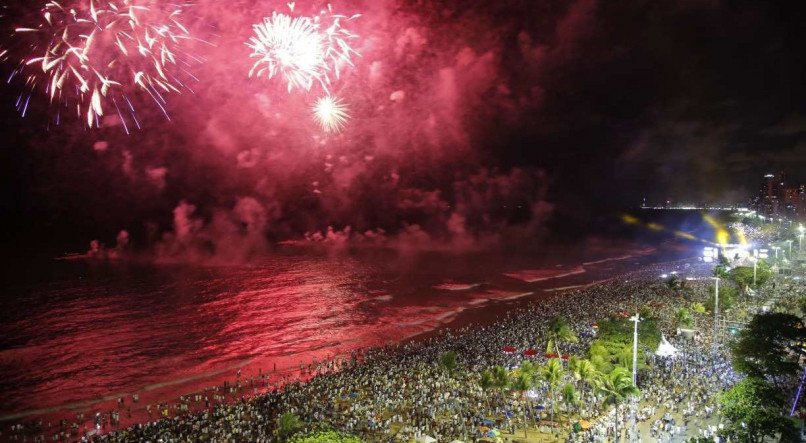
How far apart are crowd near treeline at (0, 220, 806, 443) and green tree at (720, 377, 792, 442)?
0.04 m

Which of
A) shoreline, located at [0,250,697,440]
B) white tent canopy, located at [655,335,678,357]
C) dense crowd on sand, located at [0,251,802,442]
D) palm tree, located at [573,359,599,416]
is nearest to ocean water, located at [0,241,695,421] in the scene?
shoreline, located at [0,250,697,440]

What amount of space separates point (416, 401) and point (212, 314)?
3741 cm

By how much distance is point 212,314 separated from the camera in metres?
55.7

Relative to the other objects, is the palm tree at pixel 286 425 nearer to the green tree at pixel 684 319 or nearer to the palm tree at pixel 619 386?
the palm tree at pixel 619 386

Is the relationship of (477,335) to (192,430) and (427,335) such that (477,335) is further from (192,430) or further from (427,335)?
(192,430)

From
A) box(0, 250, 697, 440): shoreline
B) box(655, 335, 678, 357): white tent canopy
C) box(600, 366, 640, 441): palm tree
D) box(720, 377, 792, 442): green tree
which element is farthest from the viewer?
box(0, 250, 697, 440): shoreline

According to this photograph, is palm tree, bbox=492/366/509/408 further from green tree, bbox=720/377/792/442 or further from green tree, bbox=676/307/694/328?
green tree, bbox=676/307/694/328

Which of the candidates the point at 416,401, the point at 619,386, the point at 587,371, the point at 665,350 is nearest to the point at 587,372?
the point at 587,371

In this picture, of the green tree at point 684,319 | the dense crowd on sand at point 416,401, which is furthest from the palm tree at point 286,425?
the green tree at point 684,319

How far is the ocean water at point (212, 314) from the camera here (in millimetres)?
35469

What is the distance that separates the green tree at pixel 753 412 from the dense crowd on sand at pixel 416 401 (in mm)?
2354

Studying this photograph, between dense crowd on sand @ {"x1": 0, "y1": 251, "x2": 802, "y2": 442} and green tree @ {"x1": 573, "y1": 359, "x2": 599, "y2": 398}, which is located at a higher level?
green tree @ {"x1": 573, "y1": 359, "x2": 599, "y2": 398}

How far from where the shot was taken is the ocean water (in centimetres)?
3547

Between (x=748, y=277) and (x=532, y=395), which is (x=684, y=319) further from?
(x=748, y=277)
